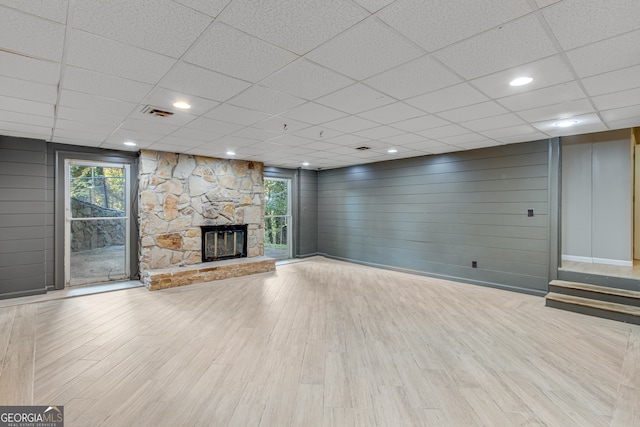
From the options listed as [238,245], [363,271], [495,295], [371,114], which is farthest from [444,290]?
[238,245]

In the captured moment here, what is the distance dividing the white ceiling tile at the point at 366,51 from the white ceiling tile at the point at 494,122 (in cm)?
203

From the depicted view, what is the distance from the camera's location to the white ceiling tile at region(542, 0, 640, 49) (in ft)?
5.22

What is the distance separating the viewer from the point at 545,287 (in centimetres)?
473

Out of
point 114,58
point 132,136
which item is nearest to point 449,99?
point 114,58

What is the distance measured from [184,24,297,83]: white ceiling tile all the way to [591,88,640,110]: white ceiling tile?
3.06 m

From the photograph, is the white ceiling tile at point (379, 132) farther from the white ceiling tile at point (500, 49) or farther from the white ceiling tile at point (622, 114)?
the white ceiling tile at point (622, 114)

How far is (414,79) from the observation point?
8.20 feet

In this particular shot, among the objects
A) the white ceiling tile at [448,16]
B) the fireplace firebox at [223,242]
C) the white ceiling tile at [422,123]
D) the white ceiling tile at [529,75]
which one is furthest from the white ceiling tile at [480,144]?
the fireplace firebox at [223,242]

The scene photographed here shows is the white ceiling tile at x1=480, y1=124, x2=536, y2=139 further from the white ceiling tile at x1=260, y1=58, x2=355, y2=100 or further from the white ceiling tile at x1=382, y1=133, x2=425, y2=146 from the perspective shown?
the white ceiling tile at x1=260, y1=58, x2=355, y2=100

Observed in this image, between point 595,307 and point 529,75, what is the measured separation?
3.39m

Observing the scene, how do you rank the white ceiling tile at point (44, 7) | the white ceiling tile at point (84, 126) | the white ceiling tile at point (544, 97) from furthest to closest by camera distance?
the white ceiling tile at point (84, 126), the white ceiling tile at point (544, 97), the white ceiling tile at point (44, 7)

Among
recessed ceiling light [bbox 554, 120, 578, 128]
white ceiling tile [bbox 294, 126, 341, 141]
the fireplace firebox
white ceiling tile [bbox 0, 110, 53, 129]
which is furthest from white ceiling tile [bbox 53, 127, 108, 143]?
recessed ceiling light [bbox 554, 120, 578, 128]

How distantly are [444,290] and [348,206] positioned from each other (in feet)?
11.0

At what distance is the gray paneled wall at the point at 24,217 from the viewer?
14.8 ft
